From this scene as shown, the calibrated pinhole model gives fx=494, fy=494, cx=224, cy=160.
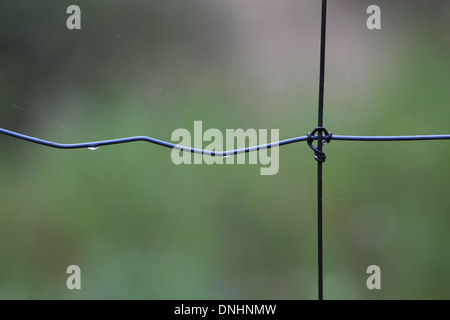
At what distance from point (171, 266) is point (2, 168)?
84 centimetres

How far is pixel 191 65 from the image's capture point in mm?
2191

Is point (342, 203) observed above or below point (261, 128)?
below

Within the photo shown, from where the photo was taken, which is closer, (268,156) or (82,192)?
(82,192)

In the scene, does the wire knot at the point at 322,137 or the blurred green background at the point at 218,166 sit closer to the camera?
the wire knot at the point at 322,137

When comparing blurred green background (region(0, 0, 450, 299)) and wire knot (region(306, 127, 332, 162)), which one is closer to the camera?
wire knot (region(306, 127, 332, 162))

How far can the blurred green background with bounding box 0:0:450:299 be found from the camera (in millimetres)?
1742

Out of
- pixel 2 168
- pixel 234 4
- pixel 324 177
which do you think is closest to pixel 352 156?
pixel 324 177

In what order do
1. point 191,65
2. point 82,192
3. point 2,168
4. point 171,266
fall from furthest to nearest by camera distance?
point 191,65
point 2,168
point 82,192
point 171,266

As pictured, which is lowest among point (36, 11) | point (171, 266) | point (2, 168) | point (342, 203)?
point (171, 266)

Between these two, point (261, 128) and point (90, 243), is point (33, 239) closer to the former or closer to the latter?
point (90, 243)

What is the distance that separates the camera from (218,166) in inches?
75.2

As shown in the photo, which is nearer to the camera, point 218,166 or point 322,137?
point 322,137

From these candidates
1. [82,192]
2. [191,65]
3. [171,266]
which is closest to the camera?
[171,266]

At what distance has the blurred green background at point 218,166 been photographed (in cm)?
174
